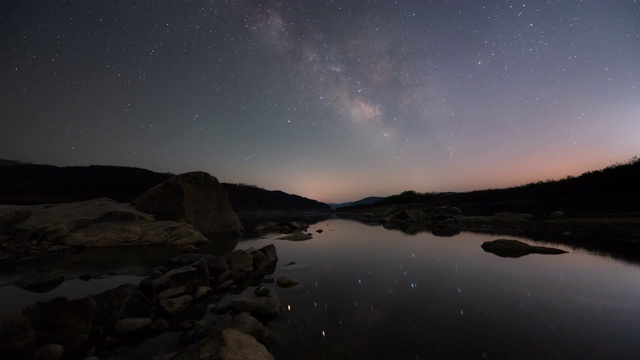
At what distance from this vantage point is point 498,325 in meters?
5.32

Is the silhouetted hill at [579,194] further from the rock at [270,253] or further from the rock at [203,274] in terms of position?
the rock at [203,274]

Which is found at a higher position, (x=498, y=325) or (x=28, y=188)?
(x=28, y=188)

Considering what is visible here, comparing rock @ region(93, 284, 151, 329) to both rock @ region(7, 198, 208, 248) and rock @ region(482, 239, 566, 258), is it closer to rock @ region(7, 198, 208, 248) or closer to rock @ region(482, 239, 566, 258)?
rock @ region(7, 198, 208, 248)

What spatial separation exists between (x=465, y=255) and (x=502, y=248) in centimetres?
298

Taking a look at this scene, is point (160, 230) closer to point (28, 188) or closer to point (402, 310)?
point (402, 310)

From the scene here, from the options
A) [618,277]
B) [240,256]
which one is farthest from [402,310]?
[618,277]

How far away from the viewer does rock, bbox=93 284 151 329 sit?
15.8 ft

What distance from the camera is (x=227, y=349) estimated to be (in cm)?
347

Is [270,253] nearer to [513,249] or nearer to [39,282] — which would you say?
[39,282]

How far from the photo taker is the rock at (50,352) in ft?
12.4

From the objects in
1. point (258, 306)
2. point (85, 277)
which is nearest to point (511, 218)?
point (258, 306)

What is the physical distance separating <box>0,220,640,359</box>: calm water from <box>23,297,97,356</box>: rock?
3024 mm

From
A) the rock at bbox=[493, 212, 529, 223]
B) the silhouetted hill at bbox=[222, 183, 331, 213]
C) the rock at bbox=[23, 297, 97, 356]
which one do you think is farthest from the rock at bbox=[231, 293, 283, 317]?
the silhouetted hill at bbox=[222, 183, 331, 213]

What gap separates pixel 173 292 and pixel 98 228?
1132cm
